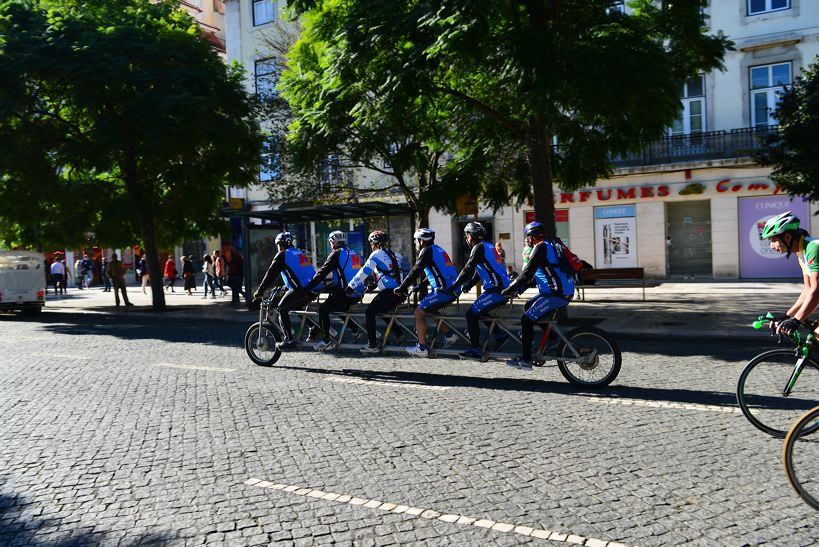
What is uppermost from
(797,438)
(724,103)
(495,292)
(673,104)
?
(724,103)

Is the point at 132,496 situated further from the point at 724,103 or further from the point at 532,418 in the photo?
the point at 724,103

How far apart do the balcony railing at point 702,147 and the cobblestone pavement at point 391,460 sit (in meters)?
18.3

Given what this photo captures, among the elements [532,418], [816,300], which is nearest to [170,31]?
[532,418]

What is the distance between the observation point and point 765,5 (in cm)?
2417

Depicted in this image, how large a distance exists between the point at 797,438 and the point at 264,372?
6.79m

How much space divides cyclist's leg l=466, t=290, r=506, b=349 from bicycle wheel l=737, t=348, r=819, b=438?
10.6 feet

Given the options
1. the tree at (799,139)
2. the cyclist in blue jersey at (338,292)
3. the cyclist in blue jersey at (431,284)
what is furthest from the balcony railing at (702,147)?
the cyclist in blue jersey at (431,284)

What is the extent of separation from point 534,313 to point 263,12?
31.5 m

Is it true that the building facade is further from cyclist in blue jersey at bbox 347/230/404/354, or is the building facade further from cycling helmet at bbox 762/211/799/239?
cycling helmet at bbox 762/211/799/239

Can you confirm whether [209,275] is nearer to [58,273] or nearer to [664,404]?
[58,273]

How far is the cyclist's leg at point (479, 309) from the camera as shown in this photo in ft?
27.5

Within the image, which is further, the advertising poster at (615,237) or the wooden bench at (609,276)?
the advertising poster at (615,237)

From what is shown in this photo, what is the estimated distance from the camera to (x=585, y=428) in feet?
19.5

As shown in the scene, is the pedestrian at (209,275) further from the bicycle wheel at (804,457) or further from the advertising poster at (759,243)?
the bicycle wheel at (804,457)
